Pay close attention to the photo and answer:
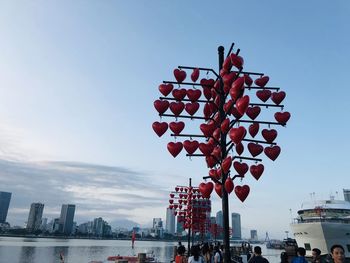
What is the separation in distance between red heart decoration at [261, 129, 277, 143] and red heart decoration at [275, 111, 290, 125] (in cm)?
36

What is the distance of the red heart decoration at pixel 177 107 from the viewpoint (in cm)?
684

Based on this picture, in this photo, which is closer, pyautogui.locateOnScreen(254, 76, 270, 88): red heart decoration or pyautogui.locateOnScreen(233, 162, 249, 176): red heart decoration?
pyautogui.locateOnScreen(233, 162, 249, 176): red heart decoration

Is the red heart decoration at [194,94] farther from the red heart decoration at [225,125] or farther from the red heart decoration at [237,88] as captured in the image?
the red heart decoration at [237,88]

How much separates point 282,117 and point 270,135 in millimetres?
592

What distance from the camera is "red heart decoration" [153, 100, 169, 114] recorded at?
22.5 ft

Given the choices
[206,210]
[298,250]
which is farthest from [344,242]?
[298,250]

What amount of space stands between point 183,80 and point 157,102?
0.90 m

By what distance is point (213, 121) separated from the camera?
683cm

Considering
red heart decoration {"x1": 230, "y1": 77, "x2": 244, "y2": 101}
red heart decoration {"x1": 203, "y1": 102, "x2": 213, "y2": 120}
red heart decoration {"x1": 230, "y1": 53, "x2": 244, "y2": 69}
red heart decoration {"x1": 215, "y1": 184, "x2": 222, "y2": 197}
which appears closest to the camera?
red heart decoration {"x1": 230, "y1": 77, "x2": 244, "y2": 101}

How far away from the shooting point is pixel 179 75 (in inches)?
280

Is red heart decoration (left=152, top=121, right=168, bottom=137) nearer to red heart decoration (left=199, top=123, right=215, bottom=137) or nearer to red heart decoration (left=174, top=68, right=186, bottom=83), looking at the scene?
red heart decoration (left=199, top=123, right=215, bottom=137)

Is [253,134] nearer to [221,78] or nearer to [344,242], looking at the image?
[221,78]

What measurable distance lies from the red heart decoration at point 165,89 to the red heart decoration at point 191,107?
554 millimetres

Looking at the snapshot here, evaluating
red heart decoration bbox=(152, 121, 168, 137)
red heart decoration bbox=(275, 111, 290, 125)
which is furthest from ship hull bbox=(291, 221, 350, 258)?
red heart decoration bbox=(152, 121, 168, 137)
